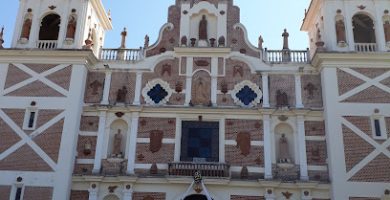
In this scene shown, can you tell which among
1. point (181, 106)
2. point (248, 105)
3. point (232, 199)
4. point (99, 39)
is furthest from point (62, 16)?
point (232, 199)

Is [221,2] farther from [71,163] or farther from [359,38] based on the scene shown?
[71,163]

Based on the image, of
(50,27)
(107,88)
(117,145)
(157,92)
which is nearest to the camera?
(117,145)

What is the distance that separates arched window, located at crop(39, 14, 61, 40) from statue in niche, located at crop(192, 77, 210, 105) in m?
8.44

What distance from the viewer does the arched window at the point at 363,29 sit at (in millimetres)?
26195

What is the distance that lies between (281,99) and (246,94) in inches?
65.7

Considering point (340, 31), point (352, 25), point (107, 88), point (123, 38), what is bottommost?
point (107, 88)

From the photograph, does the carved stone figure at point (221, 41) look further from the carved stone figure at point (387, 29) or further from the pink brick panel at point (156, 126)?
the carved stone figure at point (387, 29)

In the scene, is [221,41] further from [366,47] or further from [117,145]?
[117,145]

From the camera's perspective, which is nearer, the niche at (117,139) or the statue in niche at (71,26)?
the niche at (117,139)

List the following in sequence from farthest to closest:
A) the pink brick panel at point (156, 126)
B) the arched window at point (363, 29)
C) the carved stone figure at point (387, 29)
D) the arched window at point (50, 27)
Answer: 1. the arched window at point (50, 27)
2. the arched window at point (363, 29)
3. the carved stone figure at point (387, 29)
4. the pink brick panel at point (156, 126)

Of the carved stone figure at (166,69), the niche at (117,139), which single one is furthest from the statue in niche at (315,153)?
the niche at (117,139)

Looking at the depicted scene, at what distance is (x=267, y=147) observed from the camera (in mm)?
22938

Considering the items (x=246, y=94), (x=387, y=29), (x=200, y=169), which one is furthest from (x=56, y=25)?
(x=387, y=29)

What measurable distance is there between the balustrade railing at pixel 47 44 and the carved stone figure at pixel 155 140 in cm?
685
